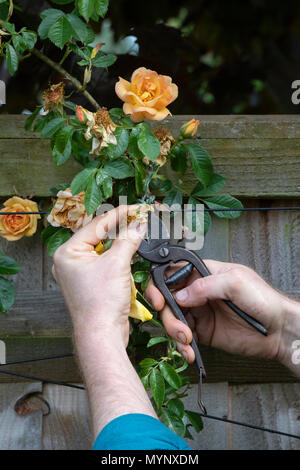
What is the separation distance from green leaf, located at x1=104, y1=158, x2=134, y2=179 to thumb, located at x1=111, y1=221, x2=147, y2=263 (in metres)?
0.11

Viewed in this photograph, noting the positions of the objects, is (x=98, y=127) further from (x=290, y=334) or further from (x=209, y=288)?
(x=290, y=334)

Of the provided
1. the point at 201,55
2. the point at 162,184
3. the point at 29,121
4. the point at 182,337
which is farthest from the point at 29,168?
the point at 201,55

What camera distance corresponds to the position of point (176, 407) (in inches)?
42.5

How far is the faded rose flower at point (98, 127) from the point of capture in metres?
0.97

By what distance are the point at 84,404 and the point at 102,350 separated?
1.61ft

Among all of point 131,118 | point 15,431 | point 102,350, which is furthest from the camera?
point 15,431

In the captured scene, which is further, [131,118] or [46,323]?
[46,323]

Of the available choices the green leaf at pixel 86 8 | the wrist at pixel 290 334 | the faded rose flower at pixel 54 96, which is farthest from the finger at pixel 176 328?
the green leaf at pixel 86 8

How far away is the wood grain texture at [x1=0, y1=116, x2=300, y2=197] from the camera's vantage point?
1.20 m

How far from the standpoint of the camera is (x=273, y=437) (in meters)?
1.29

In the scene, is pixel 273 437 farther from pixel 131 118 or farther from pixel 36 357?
pixel 131 118

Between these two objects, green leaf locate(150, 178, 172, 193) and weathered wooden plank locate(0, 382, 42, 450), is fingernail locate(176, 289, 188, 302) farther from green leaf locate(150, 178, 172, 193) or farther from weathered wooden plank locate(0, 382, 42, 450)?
weathered wooden plank locate(0, 382, 42, 450)

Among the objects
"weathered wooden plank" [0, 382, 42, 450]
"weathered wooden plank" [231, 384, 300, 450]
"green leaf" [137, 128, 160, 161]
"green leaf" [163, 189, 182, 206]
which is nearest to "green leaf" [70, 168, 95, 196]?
"green leaf" [137, 128, 160, 161]

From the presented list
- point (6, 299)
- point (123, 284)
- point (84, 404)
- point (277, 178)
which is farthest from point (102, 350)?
point (277, 178)
